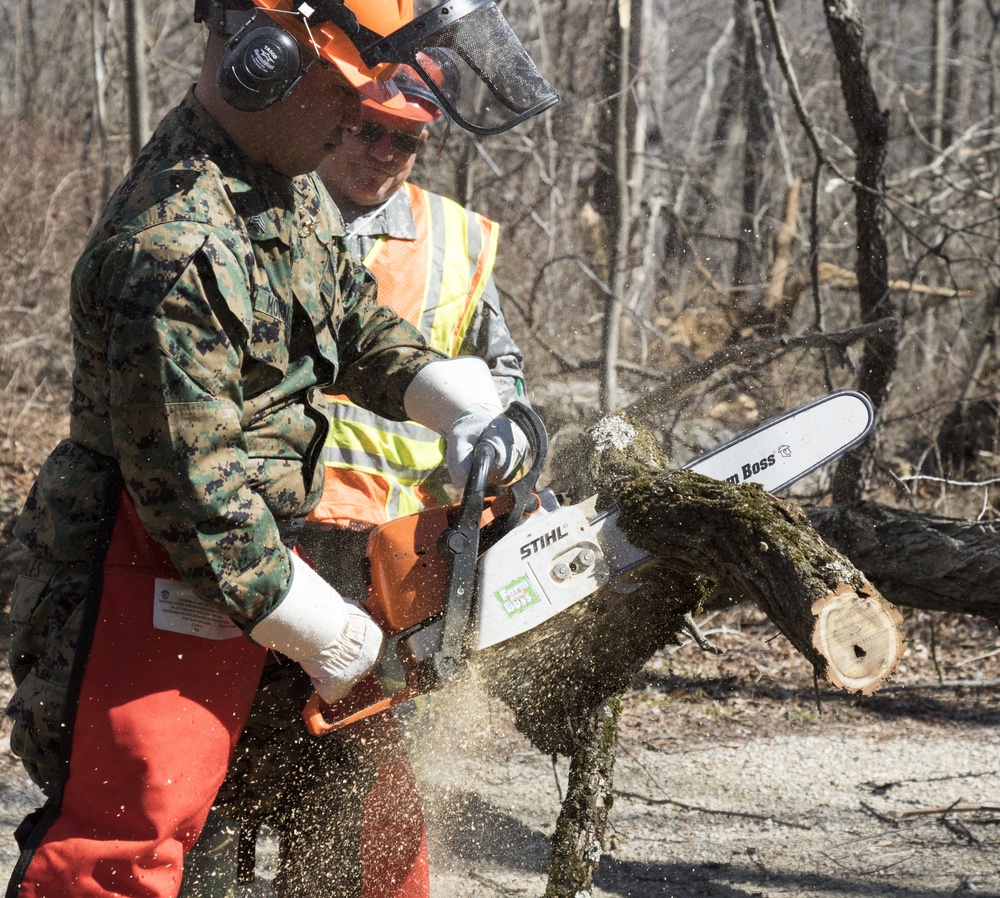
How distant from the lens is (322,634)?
5.88 ft

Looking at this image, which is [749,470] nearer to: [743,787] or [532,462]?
[532,462]

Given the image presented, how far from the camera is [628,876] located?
9.70ft

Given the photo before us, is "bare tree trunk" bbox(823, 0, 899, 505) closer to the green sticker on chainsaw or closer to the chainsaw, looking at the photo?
the chainsaw

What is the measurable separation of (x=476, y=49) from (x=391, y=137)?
0.94m

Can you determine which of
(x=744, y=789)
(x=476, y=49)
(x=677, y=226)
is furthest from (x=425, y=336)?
(x=677, y=226)

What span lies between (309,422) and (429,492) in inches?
43.9

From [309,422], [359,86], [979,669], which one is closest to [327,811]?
[309,422]

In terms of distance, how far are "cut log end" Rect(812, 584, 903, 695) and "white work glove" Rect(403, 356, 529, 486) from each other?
25.6 inches

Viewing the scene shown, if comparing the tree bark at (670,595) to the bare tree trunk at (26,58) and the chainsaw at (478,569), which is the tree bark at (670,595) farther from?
the bare tree trunk at (26,58)

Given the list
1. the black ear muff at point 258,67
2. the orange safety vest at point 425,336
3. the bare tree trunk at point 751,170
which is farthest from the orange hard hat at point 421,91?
the bare tree trunk at point 751,170

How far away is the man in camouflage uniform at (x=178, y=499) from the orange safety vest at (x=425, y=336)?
91 centimetres

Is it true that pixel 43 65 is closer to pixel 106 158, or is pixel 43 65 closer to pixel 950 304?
pixel 106 158

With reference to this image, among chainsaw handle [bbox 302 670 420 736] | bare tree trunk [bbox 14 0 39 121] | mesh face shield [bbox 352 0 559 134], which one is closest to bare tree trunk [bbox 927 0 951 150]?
bare tree trunk [bbox 14 0 39 121]

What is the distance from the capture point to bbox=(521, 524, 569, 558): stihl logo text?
6.88 feet
